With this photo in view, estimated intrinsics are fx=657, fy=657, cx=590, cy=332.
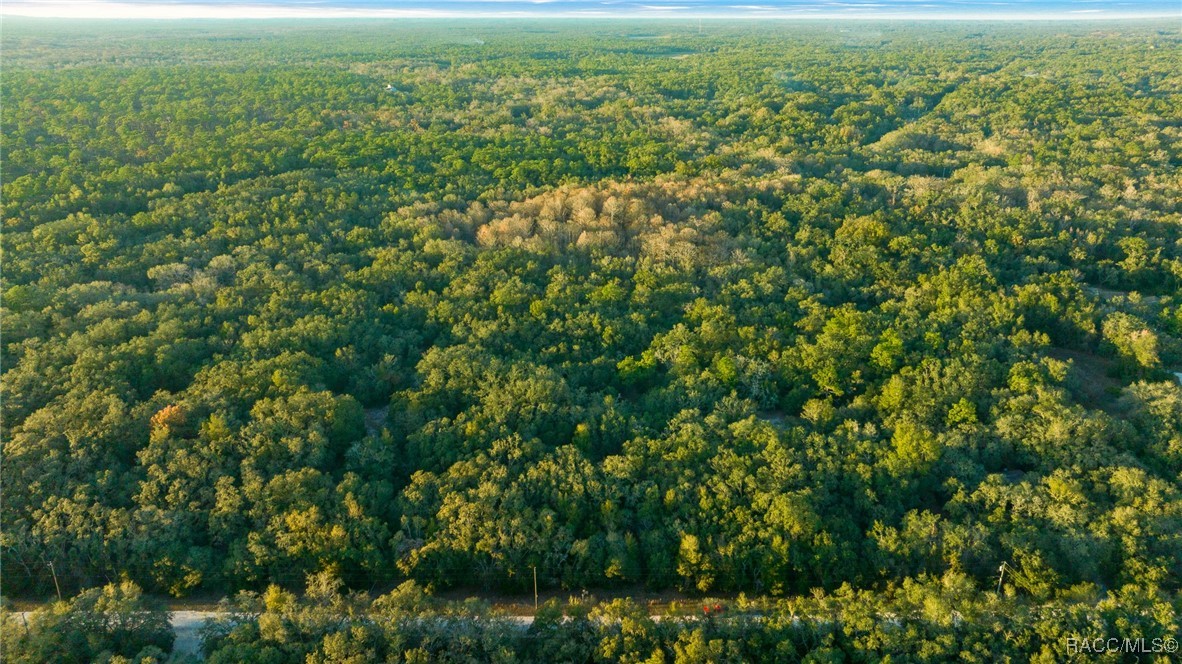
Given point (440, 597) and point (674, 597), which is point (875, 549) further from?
point (440, 597)

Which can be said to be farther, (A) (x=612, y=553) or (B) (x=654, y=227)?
(B) (x=654, y=227)

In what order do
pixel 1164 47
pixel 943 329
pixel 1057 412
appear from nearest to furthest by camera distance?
pixel 1057 412
pixel 943 329
pixel 1164 47

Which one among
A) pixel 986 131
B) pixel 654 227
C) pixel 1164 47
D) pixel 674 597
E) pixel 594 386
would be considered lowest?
pixel 674 597

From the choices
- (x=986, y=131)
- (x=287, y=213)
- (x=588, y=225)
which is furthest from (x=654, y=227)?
A: (x=986, y=131)

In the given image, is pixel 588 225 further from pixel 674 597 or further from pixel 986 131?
pixel 986 131

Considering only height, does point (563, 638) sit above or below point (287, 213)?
below

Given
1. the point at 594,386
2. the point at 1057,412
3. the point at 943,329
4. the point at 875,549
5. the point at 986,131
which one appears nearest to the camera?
the point at 875,549
